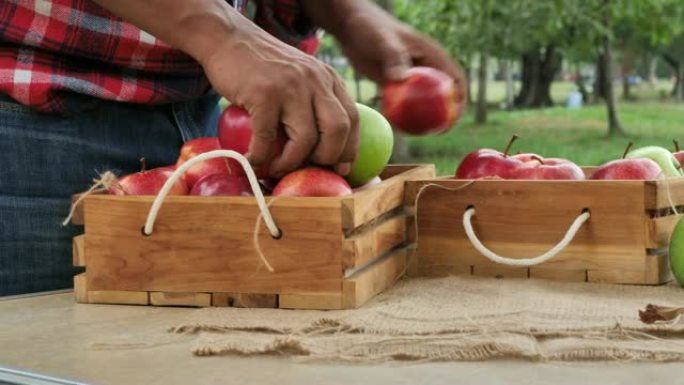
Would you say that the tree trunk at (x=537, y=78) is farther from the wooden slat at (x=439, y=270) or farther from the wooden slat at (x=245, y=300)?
the wooden slat at (x=245, y=300)

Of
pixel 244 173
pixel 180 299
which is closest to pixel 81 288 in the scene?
pixel 180 299

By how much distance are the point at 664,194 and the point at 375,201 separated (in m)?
0.46

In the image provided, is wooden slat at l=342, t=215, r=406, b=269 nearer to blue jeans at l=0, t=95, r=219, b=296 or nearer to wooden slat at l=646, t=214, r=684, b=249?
wooden slat at l=646, t=214, r=684, b=249

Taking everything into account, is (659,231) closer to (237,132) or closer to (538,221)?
(538,221)

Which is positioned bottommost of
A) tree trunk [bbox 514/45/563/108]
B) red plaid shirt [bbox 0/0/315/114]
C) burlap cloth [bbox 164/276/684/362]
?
burlap cloth [bbox 164/276/684/362]

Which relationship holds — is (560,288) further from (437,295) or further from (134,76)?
(134,76)

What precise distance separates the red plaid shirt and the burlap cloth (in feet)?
1.92

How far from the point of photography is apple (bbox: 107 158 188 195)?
1.50 m

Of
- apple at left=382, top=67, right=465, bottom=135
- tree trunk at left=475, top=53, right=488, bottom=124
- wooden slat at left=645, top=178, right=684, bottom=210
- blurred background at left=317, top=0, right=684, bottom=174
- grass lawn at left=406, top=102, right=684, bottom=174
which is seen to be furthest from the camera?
tree trunk at left=475, top=53, right=488, bottom=124

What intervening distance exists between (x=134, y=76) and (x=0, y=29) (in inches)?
9.4

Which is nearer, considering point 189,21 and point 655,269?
point 189,21

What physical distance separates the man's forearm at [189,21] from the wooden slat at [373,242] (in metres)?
0.33

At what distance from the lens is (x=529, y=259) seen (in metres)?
1.51

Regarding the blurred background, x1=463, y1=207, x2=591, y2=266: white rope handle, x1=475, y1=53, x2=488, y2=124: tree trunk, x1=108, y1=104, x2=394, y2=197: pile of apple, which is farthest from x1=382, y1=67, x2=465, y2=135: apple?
x1=475, y1=53, x2=488, y2=124: tree trunk
